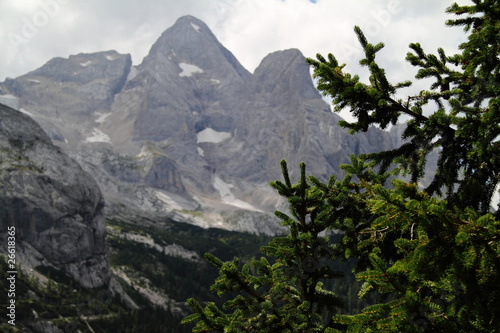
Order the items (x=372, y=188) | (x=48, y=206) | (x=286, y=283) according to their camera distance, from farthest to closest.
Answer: (x=48, y=206) < (x=286, y=283) < (x=372, y=188)

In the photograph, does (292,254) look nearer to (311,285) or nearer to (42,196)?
(311,285)

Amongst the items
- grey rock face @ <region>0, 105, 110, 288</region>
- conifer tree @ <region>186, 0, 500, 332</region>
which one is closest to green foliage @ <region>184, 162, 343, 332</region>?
conifer tree @ <region>186, 0, 500, 332</region>

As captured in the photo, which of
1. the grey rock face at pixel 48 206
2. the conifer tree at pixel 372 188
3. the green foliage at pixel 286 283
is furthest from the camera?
the grey rock face at pixel 48 206

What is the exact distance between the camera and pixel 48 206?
6693 inches

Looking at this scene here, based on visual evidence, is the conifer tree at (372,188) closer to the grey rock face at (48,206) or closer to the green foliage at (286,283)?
the green foliage at (286,283)

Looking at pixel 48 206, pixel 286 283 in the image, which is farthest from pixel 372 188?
pixel 48 206

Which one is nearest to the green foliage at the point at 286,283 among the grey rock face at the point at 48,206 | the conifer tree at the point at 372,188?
the conifer tree at the point at 372,188

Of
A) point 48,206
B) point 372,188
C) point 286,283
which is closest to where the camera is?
point 372,188

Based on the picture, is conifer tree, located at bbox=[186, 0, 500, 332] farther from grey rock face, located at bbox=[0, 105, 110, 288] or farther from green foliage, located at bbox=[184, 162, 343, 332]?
grey rock face, located at bbox=[0, 105, 110, 288]

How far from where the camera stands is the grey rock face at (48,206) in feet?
526

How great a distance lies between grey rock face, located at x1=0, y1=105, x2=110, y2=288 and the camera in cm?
16038

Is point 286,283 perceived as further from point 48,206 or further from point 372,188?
point 48,206

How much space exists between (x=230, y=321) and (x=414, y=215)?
4.30 metres

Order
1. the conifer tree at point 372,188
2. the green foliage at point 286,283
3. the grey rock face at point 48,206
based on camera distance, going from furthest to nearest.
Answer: the grey rock face at point 48,206 < the green foliage at point 286,283 < the conifer tree at point 372,188
